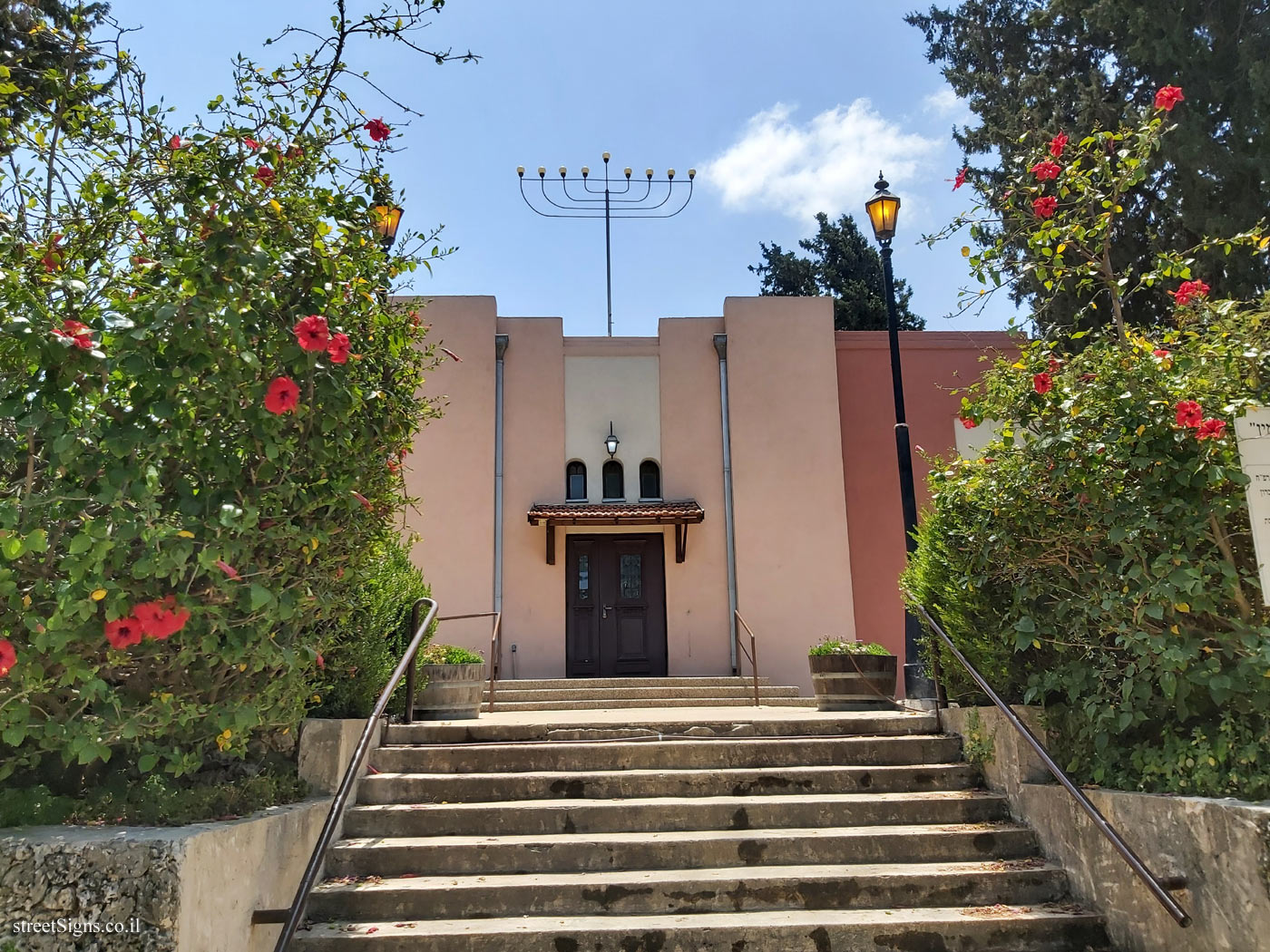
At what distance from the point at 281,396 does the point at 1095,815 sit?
3871mm

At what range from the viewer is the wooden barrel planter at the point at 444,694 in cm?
695

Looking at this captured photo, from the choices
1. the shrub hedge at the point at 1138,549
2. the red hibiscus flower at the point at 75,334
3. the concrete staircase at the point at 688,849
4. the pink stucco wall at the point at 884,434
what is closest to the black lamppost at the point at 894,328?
the concrete staircase at the point at 688,849

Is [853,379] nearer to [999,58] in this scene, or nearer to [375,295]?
[999,58]

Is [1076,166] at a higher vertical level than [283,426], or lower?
higher

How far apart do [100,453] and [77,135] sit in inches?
59.1

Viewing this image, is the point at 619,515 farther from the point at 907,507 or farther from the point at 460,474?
the point at 907,507

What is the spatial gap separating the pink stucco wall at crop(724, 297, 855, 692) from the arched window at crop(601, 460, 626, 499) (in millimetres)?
1705

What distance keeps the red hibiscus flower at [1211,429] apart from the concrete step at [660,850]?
7.83 feet

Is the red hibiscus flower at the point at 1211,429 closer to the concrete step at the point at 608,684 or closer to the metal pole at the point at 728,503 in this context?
the concrete step at the point at 608,684

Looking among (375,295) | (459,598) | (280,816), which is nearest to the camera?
(280,816)

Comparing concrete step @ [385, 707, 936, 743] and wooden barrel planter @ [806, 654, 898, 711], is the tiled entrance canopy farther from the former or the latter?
concrete step @ [385, 707, 936, 743]

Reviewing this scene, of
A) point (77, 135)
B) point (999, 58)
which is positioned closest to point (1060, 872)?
point (77, 135)

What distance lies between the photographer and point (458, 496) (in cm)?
1295

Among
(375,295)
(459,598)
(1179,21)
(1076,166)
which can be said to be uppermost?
(1179,21)
